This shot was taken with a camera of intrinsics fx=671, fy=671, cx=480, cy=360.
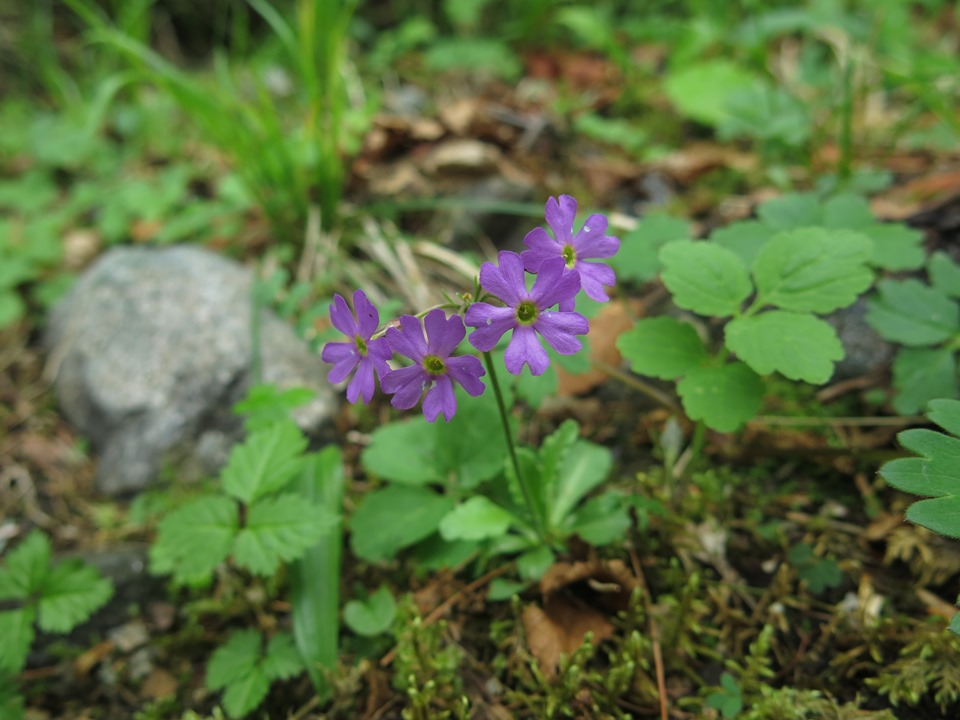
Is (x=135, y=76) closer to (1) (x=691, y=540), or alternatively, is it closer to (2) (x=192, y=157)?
(2) (x=192, y=157)

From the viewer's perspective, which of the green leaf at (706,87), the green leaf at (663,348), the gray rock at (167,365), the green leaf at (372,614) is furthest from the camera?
the green leaf at (706,87)

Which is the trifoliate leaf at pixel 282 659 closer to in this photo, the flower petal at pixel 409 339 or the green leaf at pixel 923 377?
the flower petal at pixel 409 339

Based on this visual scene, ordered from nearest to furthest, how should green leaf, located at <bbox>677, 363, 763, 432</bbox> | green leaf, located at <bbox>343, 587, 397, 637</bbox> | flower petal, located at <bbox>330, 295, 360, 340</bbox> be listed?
1. flower petal, located at <bbox>330, 295, 360, 340</bbox>
2. green leaf, located at <bbox>677, 363, 763, 432</bbox>
3. green leaf, located at <bbox>343, 587, 397, 637</bbox>

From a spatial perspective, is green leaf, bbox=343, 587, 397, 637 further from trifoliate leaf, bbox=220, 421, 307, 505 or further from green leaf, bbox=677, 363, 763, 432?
green leaf, bbox=677, 363, 763, 432

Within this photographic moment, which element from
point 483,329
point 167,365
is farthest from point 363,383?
point 167,365

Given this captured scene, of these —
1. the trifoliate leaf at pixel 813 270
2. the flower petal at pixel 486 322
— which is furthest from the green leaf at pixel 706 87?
the flower petal at pixel 486 322

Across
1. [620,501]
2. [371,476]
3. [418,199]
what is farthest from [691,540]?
[418,199]

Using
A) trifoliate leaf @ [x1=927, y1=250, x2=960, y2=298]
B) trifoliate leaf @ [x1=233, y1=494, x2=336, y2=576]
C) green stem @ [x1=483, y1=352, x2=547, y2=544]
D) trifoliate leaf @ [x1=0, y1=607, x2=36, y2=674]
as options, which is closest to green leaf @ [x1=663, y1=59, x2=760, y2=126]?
trifoliate leaf @ [x1=927, y1=250, x2=960, y2=298]
